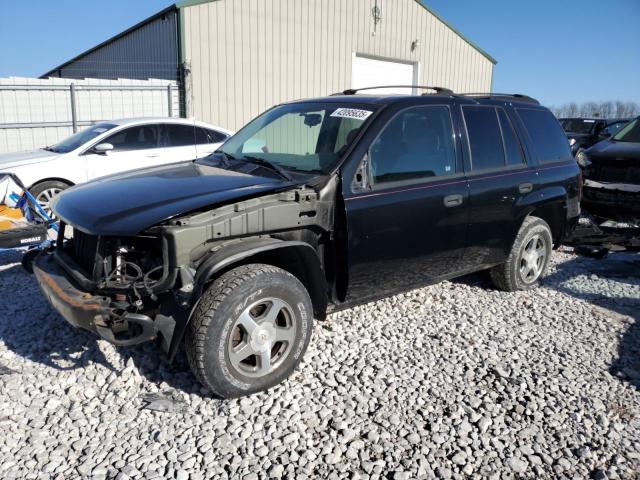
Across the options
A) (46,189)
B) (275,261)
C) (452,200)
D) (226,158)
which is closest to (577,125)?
(452,200)

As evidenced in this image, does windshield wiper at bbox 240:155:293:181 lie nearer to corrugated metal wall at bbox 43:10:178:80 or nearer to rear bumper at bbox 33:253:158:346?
rear bumper at bbox 33:253:158:346

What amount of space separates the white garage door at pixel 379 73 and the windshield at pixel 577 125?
223 inches

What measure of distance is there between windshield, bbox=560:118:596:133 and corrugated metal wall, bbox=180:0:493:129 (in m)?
5.12

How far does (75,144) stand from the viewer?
8.38 meters

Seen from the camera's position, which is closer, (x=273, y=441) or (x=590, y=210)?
(x=273, y=441)

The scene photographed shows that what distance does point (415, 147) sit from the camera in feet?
13.2

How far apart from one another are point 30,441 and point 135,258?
1.14 m

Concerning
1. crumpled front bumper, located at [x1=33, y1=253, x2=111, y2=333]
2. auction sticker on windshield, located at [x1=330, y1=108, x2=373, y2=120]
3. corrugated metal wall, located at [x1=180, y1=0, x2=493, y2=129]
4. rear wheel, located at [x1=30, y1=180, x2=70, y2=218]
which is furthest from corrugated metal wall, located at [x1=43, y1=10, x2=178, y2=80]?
crumpled front bumper, located at [x1=33, y1=253, x2=111, y2=333]

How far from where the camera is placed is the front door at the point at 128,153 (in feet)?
26.9

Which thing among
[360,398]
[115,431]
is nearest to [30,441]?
[115,431]

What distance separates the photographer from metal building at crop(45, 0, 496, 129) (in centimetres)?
1280

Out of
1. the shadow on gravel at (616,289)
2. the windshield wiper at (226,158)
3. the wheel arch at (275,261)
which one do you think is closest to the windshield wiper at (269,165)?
the windshield wiper at (226,158)

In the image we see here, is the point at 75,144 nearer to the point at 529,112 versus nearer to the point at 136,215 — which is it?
the point at 136,215

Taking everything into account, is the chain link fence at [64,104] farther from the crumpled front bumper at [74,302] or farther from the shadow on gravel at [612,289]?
the crumpled front bumper at [74,302]
